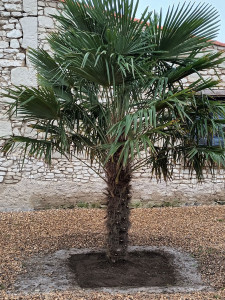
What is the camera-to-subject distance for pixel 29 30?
26.8 ft

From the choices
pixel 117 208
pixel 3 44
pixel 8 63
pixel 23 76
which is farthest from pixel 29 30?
pixel 117 208

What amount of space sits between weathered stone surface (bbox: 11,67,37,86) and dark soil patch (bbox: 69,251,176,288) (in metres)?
4.14

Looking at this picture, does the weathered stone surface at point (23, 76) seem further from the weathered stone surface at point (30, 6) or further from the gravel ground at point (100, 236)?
the gravel ground at point (100, 236)

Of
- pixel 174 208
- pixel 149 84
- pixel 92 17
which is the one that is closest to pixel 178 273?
pixel 149 84

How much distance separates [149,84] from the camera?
4371 mm

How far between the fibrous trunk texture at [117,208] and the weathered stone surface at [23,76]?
409 centimetres

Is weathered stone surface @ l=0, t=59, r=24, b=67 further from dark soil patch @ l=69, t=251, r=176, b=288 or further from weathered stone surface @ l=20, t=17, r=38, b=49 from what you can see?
dark soil patch @ l=69, t=251, r=176, b=288

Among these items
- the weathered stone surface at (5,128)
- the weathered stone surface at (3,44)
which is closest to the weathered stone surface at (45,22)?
the weathered stone surface at (3,44)

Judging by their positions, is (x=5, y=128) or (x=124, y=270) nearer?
(x=124, y=270)

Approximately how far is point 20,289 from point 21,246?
146cm

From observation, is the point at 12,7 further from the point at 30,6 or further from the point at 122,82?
the point at 122,82

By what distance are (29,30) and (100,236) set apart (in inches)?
170

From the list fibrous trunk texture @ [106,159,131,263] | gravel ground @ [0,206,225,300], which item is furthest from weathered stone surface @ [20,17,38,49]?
fibrous trunk texture @ [106,159,131,263]

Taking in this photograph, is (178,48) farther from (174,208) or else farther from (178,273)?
(174,208)
